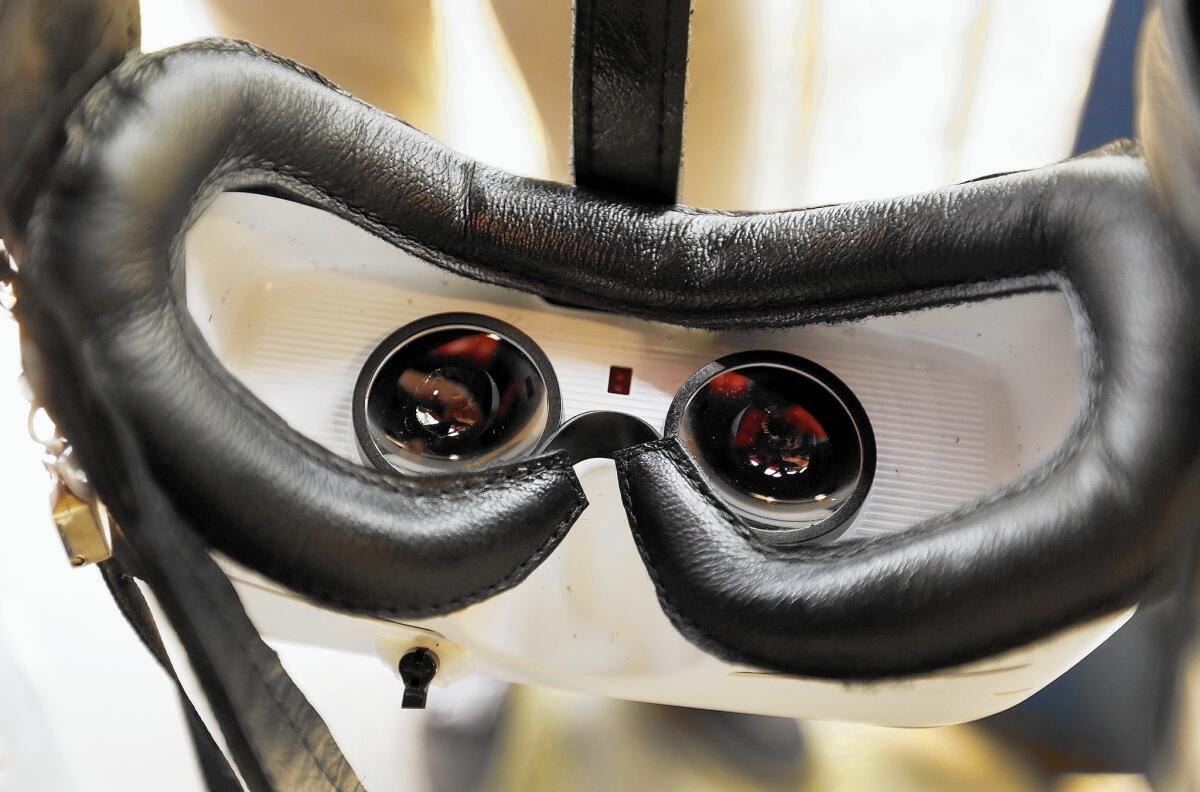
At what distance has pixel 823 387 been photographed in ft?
2.19

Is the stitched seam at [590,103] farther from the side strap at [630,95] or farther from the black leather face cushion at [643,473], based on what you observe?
the black leather face cushion at [643,473]

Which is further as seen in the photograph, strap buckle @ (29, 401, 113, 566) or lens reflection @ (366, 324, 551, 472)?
lens reflection @ (366, 324, 551, 472)

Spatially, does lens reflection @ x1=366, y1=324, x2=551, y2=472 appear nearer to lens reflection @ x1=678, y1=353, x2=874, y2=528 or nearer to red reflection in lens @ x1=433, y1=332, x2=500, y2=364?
red reflection in lens @ x1=433, y1=332, x2=500, y2=364

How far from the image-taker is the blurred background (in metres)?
0.74

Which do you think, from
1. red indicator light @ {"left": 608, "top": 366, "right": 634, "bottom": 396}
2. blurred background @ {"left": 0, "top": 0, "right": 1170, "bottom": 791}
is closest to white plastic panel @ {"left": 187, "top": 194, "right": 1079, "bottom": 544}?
red indicator light @ {"left": 608, "top": 366, "right": 634, "bottom": 396}

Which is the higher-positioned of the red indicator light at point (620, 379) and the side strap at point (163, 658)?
the red indicator light at point (620, 379)

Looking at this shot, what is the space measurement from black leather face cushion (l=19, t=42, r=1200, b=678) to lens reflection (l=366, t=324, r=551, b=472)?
5.5 inches

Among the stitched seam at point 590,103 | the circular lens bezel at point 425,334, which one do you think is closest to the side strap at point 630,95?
the stitched seam at point 590,103

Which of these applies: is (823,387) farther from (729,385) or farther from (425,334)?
(425,334)

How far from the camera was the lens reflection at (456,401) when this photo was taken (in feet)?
2.15

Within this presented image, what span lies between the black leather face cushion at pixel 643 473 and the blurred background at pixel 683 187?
9 cm

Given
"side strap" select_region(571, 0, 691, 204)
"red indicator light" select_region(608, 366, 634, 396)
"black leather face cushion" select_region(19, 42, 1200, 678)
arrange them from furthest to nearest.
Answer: "red indicator light" select_region(608, 366, 634, 396) → "side strap" select_region(571, 0, 691, 204) → "black leather face cushion" select_region(19, 42, 1200, 678)

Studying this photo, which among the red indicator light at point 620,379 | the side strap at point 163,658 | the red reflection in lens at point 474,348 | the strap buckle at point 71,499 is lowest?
the side strap at point 163,658

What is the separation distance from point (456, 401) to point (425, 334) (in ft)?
0.18
